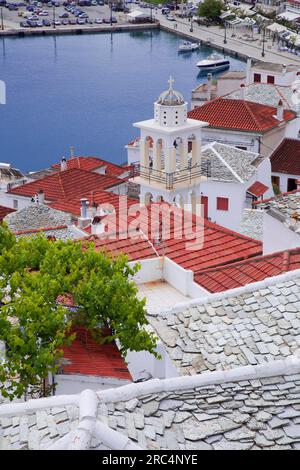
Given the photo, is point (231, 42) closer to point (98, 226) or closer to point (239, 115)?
point (239, 115)

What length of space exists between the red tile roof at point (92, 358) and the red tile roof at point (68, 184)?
20662 millimetres

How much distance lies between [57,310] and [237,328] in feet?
9.10

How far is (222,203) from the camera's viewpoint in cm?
3594

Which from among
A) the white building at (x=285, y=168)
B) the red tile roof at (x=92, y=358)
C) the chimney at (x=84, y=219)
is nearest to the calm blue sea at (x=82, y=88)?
the white building at (x=285, y=168)

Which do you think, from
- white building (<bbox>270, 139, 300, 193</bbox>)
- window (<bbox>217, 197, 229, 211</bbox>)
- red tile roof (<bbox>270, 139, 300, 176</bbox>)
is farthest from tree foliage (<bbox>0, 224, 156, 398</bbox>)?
red tile roof (<bbox>270, 139, 300, 176</bbox>)

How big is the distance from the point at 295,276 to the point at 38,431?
4.94 meters

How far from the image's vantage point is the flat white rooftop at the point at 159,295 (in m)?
16.0

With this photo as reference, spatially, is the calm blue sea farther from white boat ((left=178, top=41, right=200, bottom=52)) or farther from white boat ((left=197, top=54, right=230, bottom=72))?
white boat ((left=197, top=54, right=230, bottom=72))

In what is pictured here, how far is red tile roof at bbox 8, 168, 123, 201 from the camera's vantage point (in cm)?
3488

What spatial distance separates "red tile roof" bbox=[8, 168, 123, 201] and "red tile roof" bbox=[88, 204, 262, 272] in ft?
51.3

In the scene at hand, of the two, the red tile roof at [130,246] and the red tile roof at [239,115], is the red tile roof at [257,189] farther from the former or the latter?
the red tile roof at [130,246]

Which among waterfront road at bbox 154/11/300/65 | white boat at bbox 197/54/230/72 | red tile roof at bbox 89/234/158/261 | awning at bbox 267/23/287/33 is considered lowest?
waterfront road at bbox 154/11/300/65

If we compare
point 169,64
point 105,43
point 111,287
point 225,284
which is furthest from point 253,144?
point 105,43
